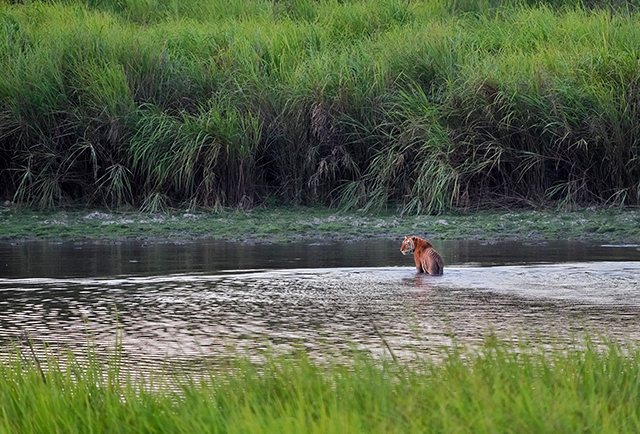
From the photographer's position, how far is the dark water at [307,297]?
5.96 metres

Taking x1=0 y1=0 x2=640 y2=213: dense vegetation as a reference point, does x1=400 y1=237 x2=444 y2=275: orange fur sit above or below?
below

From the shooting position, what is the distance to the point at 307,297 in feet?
24.7

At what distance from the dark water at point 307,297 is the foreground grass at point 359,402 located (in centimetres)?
76

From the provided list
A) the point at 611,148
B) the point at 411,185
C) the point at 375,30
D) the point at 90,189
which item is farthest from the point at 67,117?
the point at 611,148

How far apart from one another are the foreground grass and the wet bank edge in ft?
23.9

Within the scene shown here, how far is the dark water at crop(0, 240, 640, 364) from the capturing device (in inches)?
235

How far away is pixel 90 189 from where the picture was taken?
13.4 metres

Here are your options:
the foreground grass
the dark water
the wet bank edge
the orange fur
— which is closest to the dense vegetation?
the wet bank edge

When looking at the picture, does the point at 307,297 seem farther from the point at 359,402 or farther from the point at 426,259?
the point at 359,402

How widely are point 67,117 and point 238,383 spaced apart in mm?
10228

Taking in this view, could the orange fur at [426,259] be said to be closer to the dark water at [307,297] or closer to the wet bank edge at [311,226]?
the dark water at [307,297]

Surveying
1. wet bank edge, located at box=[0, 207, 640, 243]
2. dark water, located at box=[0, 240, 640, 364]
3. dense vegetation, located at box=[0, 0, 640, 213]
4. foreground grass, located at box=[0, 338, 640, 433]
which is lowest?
Result: dark water, located at box=[0, 240, 640, 364]

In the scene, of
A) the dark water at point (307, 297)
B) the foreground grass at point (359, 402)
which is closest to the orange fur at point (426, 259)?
the dark water at point (307, 297)

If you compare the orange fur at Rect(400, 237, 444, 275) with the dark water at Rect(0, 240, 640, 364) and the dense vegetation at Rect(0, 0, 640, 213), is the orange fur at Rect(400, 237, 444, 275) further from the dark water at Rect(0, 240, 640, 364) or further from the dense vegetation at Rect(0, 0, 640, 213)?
the dense vegetation at Rect(0, 0, 640, 213)
